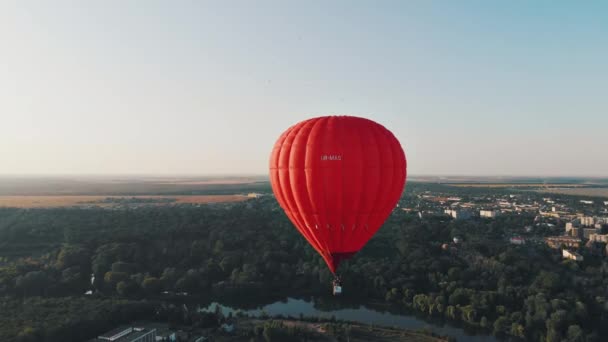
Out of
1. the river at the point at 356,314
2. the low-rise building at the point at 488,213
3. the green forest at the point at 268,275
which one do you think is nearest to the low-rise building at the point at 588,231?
the green forest at the point at 268,275

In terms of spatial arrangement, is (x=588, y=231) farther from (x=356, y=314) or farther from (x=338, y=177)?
(x=338, y=177)

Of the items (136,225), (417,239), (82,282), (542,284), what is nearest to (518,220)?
(417,239)

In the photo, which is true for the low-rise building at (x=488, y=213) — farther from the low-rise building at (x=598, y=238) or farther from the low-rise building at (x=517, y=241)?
the low-rise building at (x=517, y=241)

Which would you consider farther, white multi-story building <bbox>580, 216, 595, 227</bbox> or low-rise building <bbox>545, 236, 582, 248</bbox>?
white multi-story building <bbox>580, 216, 595, 227</bbox>

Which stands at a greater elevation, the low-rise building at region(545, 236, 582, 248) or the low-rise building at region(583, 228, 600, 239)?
the low-rise building at region(583, 228, 600, 239)

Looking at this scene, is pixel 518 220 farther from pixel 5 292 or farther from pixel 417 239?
pixel 5 292

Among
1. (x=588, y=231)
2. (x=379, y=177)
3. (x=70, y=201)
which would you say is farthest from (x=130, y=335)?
(x=70, y=201)

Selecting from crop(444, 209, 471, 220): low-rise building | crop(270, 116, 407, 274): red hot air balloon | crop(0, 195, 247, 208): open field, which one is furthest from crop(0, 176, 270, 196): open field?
crop(270, 116, 407, 274): red hot air balloon

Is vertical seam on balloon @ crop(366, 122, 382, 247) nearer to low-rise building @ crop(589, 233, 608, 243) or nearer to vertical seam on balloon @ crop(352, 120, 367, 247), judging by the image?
vertical seam on balloon @ crop(352, 120, 367, 247)
